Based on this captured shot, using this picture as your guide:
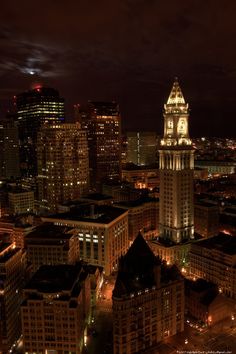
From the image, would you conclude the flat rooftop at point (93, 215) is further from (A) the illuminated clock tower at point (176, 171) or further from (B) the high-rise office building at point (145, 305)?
(B) the high-rise office building at point (145, 305)

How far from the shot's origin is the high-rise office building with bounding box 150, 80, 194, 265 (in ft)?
398

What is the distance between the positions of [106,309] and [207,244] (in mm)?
32960

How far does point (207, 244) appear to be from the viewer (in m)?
108

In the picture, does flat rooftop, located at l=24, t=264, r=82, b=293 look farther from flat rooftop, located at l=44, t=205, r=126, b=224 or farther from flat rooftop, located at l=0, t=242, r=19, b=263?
flat rooftop, located at l=44, t=205, r=126, b=224

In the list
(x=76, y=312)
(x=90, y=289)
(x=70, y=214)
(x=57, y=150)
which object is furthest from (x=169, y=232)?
(x=57, y=150)

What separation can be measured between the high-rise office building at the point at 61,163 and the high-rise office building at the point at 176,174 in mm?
58410

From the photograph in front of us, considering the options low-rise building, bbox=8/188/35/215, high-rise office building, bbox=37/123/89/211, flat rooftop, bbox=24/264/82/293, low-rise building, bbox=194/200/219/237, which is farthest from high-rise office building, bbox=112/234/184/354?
low-rise building, bbox=8/188/35/215

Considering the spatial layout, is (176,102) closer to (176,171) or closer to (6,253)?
(176,171)

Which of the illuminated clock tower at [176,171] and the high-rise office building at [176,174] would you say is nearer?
the high-rise office building at [176,174]

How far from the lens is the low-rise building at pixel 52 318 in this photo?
72.8m

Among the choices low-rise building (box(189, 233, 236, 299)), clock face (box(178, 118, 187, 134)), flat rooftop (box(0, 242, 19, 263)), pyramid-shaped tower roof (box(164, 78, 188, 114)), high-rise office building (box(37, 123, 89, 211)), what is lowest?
low-rise building (box(189, 233, 236, 299))

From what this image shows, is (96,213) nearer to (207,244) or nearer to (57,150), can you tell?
(207,244)

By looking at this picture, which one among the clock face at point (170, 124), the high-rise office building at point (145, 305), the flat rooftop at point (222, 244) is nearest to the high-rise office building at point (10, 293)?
the high-rise office building at point (145, 305)

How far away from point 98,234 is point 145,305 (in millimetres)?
39719
